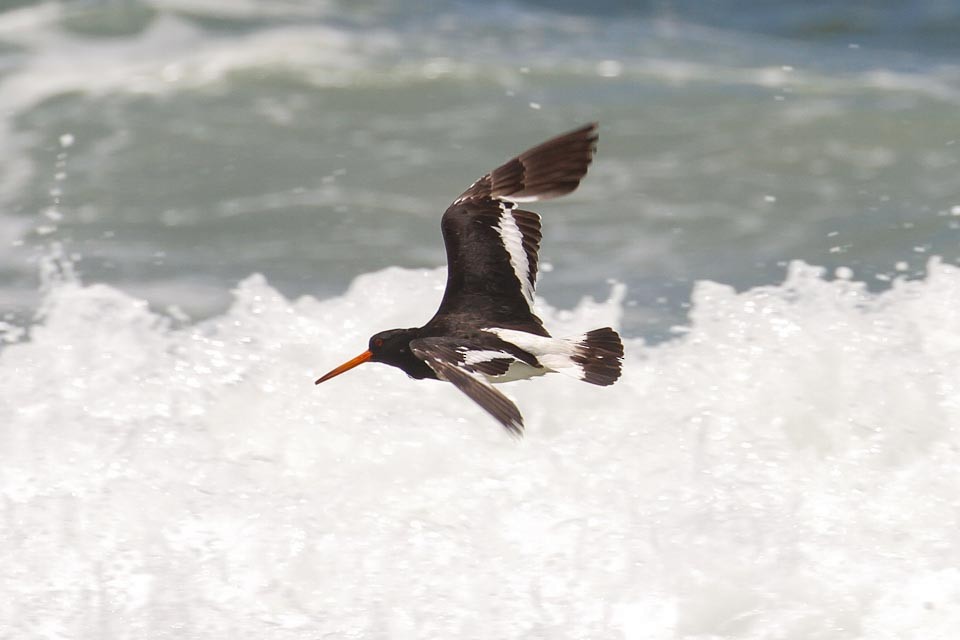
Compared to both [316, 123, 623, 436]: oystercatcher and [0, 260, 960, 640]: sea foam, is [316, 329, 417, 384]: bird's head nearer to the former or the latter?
[316, 123, 623, 436]: oystercatcher

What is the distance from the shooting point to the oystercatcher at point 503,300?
3992 mm

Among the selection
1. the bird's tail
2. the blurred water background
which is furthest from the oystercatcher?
the blurred water background

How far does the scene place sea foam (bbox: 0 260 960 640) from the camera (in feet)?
13.7

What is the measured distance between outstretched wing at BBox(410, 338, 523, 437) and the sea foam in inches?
32.2

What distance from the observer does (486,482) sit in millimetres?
4711

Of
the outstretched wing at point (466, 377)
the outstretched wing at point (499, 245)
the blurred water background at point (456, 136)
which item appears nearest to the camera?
the outstretched wing at point (466, 377)

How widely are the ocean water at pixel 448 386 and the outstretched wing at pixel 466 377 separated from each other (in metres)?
0.82

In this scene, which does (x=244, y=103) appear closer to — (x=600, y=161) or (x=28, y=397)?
(x=600, y=161)

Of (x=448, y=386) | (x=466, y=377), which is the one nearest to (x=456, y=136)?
(x=448, y=386)

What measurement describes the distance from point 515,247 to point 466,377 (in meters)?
1.04

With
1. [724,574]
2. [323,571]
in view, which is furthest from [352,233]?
[724,574]

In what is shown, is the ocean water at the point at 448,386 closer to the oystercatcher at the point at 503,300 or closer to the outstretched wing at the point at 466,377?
the oystercatcher at the point at 503,300

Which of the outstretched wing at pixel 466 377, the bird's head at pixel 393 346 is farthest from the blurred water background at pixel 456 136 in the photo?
the outstretched wing at pixel 466 377

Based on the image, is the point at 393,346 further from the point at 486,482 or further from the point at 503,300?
the point at 486,482
